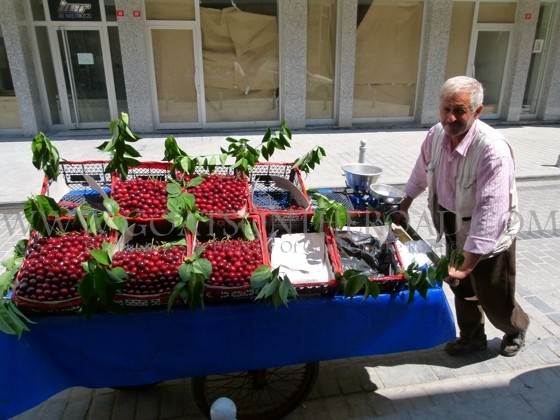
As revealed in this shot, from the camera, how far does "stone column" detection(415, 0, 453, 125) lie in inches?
436

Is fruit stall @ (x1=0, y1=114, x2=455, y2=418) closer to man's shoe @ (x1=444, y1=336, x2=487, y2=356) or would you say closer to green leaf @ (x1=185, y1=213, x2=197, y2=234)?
green leaf @ (x1=185, y1=213, x2=197, y2=234)

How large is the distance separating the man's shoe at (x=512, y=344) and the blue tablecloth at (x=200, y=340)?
1187 mm

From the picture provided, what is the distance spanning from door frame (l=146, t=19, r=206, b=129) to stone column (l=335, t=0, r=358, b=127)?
357 centimetres

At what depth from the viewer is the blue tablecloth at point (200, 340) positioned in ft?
6.80

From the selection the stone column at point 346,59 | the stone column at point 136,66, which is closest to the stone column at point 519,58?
the stone column at point 346,59

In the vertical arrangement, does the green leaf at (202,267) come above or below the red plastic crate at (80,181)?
below

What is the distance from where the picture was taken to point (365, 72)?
39.0 feet

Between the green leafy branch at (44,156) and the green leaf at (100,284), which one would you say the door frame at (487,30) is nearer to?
the green leafy branch at (44,156)

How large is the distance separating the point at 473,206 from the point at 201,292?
176 centimetres

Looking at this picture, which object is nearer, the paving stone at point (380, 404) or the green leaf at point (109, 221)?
the green leaf at point (109, 221)

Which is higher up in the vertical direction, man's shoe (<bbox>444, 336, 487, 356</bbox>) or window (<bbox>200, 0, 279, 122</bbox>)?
window (<bbox>200, 0, 279, 122</bbox>)

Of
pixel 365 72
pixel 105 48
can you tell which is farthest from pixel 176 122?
pixel 365 72

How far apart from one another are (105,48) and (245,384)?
33.1 ft

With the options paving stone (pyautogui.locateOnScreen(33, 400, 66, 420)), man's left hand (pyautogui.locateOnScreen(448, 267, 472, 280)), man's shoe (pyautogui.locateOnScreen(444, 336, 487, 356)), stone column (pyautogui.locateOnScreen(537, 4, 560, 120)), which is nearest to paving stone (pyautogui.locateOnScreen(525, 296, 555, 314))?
man's shoe (pyautogui.locateOnScreen(444, 336, 487, 356))
